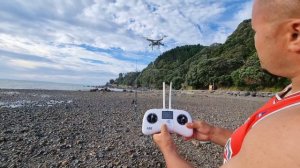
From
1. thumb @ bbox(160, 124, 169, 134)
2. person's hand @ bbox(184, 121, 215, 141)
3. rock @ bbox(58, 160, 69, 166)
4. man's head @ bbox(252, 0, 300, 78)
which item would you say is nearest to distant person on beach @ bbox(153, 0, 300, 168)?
man's head @ bbox(252, 0, 300, 78)

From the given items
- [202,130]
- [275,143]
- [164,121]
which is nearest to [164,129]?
[164,121]

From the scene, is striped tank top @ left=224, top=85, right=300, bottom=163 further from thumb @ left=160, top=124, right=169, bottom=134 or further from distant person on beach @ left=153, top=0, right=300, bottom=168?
thumb @ left=160, top=124, right=169, bottom=134

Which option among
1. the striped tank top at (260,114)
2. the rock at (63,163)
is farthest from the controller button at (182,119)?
the rock at (63,163)

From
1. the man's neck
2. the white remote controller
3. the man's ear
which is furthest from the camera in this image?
the white remote controller

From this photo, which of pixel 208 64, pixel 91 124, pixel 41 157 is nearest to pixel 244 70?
pixel 208 64

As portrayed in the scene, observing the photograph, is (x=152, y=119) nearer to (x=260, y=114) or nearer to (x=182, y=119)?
(x=182, y=119)

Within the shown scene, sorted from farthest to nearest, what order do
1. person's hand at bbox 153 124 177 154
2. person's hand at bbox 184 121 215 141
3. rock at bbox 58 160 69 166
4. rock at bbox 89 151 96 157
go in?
rock at bbox 89 151 96 157, rock at bbox 58 160 69 166, person's hand at bbox 184 121 215 141, person's hand at bbox 153 124 177 154

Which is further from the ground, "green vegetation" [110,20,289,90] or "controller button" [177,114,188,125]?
"green vegetation" [110,20,289,90]
